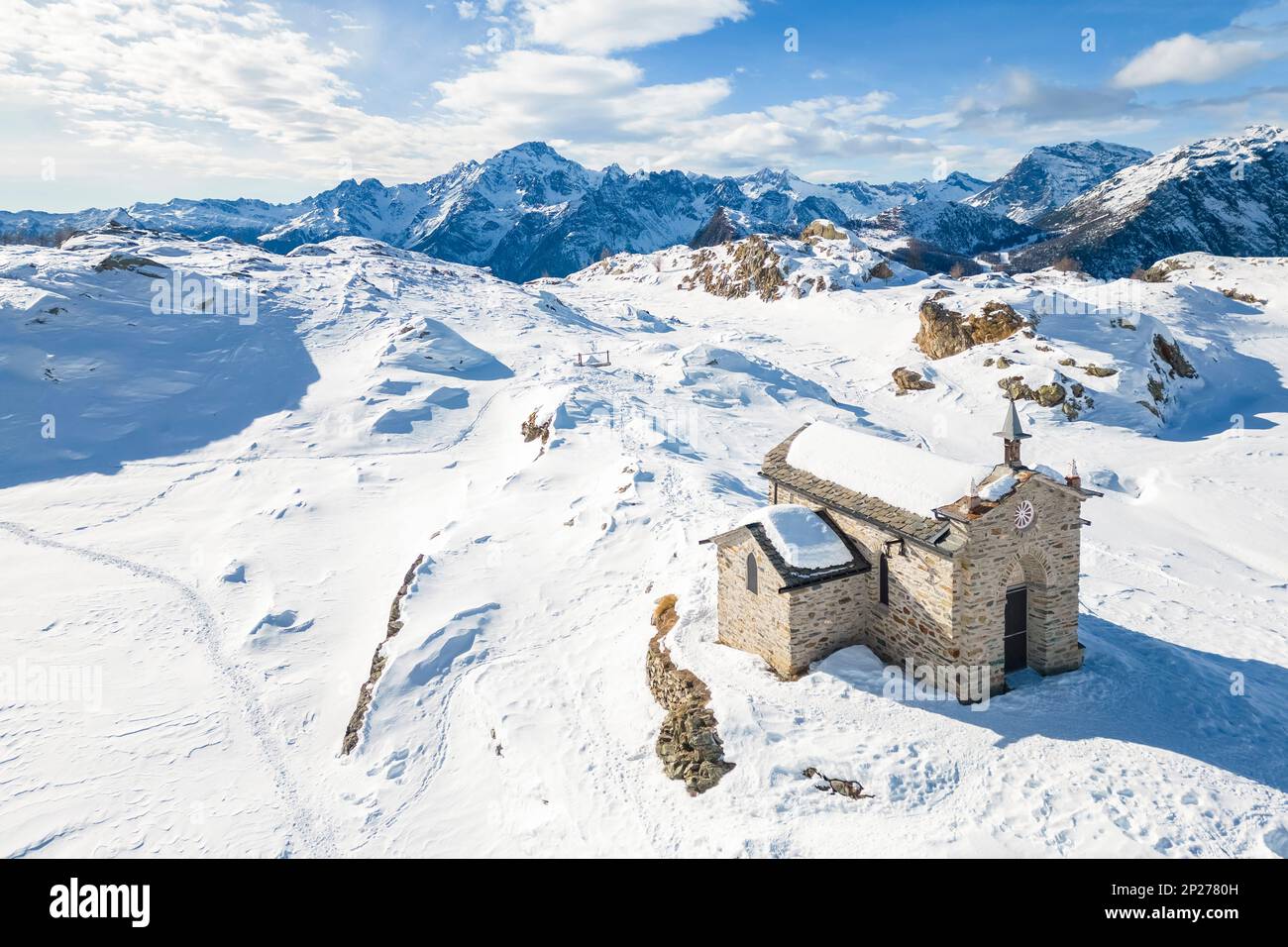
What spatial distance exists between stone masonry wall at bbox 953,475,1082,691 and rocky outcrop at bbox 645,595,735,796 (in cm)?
602

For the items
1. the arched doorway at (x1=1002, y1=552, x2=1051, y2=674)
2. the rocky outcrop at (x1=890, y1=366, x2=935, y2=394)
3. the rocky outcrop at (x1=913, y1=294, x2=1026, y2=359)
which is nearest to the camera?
the arched doorway at (x1=1002, y1=552, x2=1051, y2=674)

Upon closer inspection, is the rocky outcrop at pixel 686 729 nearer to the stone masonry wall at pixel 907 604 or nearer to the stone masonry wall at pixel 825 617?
the stone masonry wall at pixel 825 617

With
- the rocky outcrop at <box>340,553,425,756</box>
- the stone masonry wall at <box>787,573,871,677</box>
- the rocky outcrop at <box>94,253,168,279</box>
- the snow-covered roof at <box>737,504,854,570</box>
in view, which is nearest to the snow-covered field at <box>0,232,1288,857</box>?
the rocky outcrop at <box>340,553,425,756</box>

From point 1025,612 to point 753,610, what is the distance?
6.62 m

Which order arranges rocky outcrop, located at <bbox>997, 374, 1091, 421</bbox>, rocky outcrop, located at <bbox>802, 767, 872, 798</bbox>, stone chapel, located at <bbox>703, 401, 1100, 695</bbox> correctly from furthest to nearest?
rocky outcrop, located at <bbox>997, 374, 1091, 421</bbox>
stone chapel, located at <bbox>703, 401, 1100, 695</bbox>
rocky outcrop, located at <bbox>802, 767, 872, 798</bbox>

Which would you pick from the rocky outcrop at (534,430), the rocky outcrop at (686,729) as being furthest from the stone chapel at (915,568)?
the rocky outcrop at (534,430)

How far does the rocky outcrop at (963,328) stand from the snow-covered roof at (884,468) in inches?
1807

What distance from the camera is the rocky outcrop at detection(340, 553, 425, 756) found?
782 inches

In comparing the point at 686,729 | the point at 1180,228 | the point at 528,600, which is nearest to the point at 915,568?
the point at 686,729

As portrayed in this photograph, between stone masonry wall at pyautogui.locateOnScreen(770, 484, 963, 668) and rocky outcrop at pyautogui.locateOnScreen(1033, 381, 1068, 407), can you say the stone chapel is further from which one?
rocky outcrop at pyautogui.locateOnScreen(1033, 381, 1068, 407)

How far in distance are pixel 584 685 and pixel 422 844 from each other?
5.74 metres

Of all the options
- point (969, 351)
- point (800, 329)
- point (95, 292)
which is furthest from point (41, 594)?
point (800, 329)

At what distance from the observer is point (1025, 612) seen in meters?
17.7

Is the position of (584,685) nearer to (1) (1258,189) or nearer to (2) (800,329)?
(2) (800,329)
